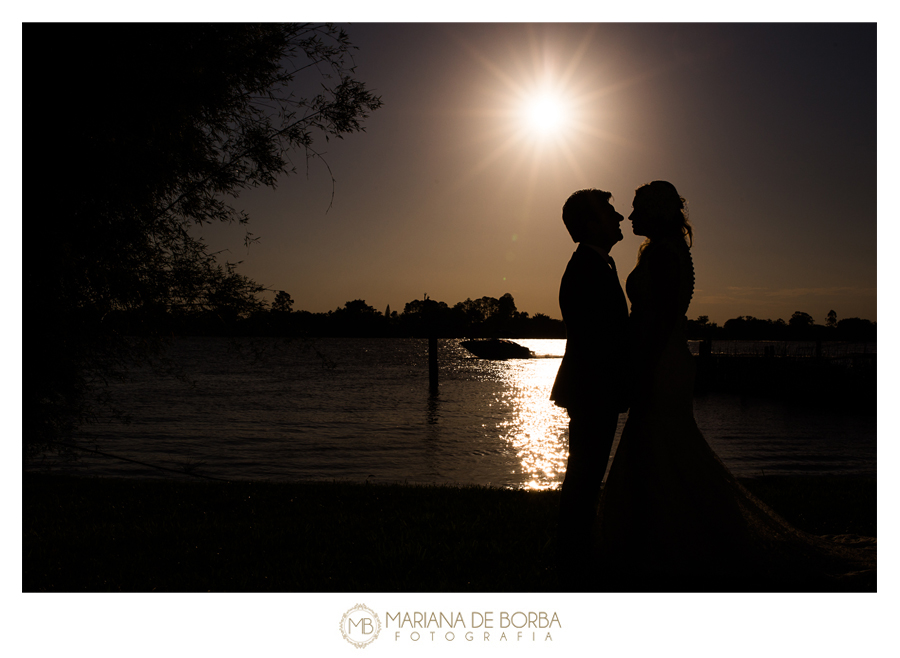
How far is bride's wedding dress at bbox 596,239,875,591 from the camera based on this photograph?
12.7ft

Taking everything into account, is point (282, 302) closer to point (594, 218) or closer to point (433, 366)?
point (594, 218)

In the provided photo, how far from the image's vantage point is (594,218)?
3.71 metres

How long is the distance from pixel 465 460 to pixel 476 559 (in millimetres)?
10655

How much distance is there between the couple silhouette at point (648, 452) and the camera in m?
3.67

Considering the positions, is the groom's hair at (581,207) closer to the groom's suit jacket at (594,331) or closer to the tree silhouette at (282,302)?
the groom's suit jacket at (594,331)

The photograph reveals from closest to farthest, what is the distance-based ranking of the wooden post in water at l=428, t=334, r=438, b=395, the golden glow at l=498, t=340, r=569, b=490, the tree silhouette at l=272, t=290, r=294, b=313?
the tree silhouette at l=272, t=290, r=294, b=313 → the golden glow at l=498, t=340, r=569, b=490 → the wooden post in water at l=428, t=334, r=438, b=395

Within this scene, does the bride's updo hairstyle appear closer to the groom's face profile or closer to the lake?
the groom's face profile

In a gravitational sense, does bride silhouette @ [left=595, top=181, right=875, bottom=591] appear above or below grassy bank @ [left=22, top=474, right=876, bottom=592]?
above

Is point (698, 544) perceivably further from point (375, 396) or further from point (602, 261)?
point (375, 396)
